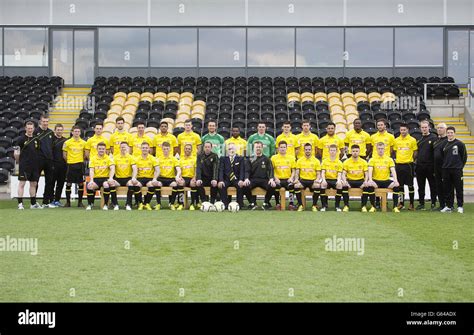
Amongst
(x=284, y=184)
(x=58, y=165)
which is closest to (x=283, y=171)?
(x=284, y=184)

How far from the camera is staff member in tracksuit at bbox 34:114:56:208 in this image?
15.6 m

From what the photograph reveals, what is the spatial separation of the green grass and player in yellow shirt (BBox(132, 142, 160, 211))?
114 inches

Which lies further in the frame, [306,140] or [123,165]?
[306,140]

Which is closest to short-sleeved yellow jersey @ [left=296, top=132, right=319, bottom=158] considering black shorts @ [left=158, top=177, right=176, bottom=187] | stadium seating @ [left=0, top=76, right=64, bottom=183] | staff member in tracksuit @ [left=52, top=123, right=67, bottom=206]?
black shorts @ [left=158, top=177, right=176, bottom=187]

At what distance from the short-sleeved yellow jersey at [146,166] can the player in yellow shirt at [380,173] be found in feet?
16.3

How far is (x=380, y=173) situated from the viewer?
15062 millimetres

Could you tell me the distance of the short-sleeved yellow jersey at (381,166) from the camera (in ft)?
49.1

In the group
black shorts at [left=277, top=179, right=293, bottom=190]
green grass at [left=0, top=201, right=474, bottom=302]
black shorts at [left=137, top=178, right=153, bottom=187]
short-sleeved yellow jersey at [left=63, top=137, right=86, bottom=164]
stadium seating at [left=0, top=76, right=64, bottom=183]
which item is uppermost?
stadium seating at [left=0, top=76, right=64, bottom=183]

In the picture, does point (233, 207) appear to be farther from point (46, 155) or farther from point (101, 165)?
point (46, 155)

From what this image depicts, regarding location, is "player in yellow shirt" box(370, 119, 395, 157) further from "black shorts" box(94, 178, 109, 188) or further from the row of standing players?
"black shorts" box(94, 178, 109, 188)

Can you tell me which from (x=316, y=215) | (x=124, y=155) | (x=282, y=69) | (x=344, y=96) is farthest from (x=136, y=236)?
(x=282, y=69)

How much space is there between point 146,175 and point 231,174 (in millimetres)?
2015

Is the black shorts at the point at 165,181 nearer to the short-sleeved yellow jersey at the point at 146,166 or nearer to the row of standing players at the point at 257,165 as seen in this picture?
the row of standing players at the point at 257,165

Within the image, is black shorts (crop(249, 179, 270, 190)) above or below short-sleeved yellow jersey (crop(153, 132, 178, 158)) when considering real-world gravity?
below
